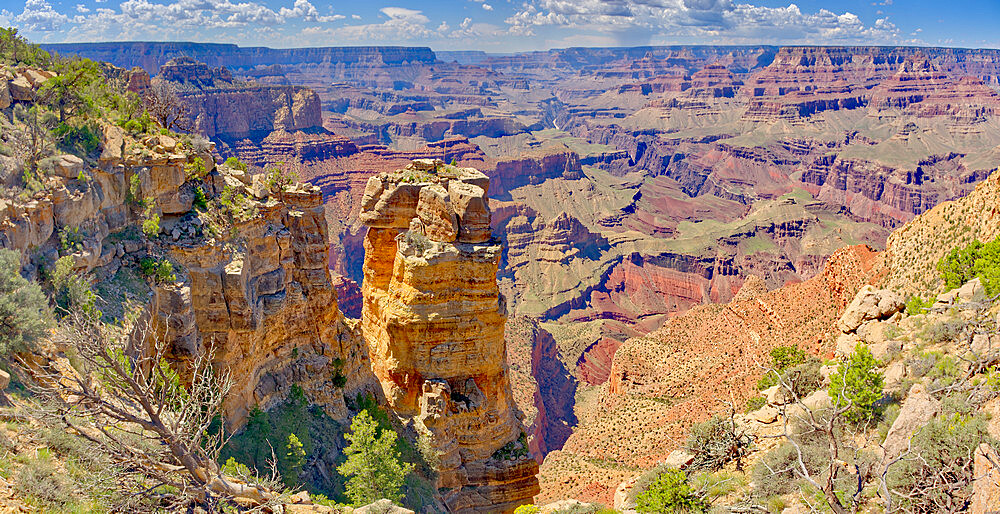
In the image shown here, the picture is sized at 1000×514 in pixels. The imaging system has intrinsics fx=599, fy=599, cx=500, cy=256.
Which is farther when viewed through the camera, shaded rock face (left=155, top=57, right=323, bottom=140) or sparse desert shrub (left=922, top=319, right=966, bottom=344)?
shaded rock face (left=155, top=57, right=323, bottom=140)

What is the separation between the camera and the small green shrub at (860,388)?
21.9m

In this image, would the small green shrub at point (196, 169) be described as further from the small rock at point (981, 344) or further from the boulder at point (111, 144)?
the small rock at point (981, 344)

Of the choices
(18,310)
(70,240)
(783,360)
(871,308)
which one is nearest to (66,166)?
(70,240)

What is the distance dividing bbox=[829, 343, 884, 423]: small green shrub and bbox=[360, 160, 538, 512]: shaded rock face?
1473 cm

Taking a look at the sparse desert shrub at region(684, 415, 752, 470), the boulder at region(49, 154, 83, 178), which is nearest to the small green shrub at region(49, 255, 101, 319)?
the boulder at region(49, 154, 83, 178)

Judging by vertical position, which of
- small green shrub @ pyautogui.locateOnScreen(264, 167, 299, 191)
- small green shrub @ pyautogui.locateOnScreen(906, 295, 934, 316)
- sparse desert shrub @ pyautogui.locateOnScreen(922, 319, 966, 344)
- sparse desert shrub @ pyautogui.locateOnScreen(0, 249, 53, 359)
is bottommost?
small green shrub @ pyautogui.locateOnScreen(906, 295, 934, 316)

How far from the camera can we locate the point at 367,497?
21328 millimetres

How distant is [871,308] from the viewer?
31.8 meters

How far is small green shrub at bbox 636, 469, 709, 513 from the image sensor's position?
19.9 meters

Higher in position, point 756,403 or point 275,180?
point 275,180

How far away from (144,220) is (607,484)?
2976cm

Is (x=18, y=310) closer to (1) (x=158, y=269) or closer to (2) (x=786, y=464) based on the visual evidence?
(1) (x=158, y=269)

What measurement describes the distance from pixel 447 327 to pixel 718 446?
12705 mm

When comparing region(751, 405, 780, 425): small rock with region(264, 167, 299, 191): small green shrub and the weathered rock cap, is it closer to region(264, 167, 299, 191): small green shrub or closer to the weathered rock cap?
the weathered rock cap
